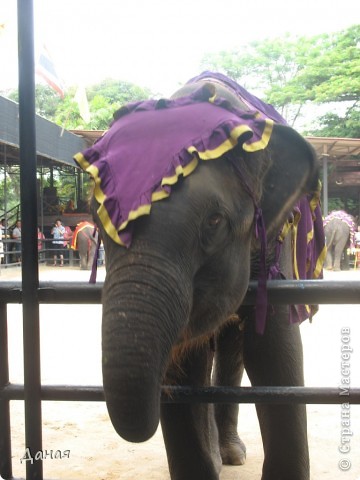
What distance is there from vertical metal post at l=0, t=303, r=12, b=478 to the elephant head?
1.68 feet

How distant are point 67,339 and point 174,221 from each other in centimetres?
558

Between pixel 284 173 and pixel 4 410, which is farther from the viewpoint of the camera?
pixel 284 173

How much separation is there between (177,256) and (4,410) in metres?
0.89

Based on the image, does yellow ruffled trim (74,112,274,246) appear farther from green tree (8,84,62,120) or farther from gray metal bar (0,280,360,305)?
green tree (8,84,62,120)

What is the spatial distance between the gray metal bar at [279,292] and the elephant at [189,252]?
0.23 ft

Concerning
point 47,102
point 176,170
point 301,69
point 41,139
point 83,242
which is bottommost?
point 83,242

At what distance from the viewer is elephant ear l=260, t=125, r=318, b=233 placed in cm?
224

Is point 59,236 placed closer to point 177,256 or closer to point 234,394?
point 234,394

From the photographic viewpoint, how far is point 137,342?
5.05 feet

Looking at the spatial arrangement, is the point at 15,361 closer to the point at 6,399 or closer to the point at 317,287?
the point at 6,399

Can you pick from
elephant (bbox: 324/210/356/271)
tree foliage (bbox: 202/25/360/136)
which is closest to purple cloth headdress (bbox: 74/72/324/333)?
elephant (bbox: 324/210/356/271)

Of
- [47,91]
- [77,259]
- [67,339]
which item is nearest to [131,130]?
[67,339]

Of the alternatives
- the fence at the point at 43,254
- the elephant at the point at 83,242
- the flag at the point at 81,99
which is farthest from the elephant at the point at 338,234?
the flag at the point at 81,99

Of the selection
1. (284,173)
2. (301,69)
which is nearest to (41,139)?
(301,69)
